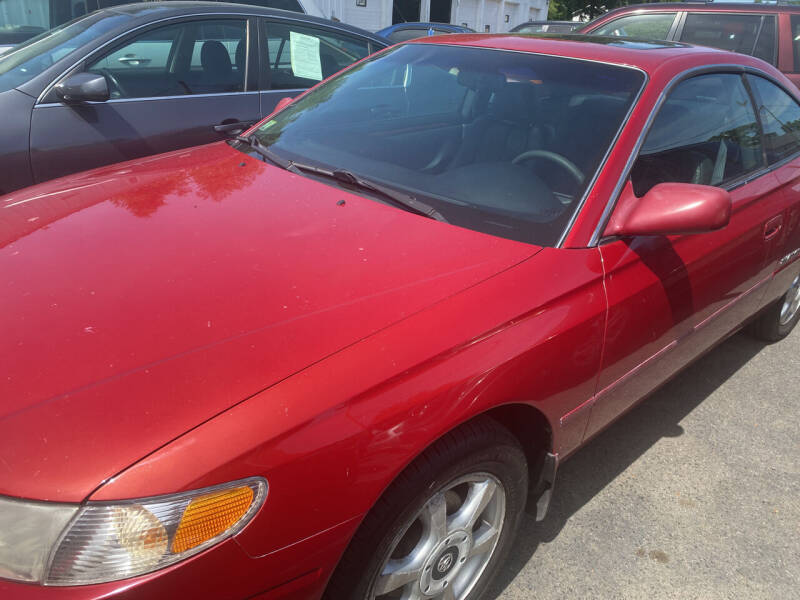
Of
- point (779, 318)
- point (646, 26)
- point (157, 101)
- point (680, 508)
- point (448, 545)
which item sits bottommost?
point (680, 508)

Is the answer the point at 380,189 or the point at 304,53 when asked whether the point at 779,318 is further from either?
the point at 304,53

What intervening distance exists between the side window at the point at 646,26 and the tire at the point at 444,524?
20.5 feet

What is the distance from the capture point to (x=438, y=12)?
19.7 m

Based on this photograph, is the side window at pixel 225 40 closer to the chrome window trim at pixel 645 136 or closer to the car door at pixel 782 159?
the chrome window trim at pixel 645 136

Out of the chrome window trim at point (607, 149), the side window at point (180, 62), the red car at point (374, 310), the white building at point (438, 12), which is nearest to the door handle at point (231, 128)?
the side window at point (180, 62)

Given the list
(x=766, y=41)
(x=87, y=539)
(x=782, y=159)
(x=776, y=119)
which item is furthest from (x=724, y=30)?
(x=87, y=539)

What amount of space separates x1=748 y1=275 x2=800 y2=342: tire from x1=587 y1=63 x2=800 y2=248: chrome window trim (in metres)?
0.92

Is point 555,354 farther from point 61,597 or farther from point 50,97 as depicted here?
point 50,97

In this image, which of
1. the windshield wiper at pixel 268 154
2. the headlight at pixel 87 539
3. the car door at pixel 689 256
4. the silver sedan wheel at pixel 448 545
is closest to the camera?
the headlight at pixel 87 539

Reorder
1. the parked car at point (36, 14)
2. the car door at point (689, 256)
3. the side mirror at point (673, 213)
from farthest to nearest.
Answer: the parked car at point (36, 14) < the car door at point (689, 256) < the side mirror at point (673, 213)

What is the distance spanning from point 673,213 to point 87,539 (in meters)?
1.62

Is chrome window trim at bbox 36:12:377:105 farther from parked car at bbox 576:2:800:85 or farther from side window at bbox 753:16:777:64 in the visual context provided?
side window at bbox 753:16:777:64

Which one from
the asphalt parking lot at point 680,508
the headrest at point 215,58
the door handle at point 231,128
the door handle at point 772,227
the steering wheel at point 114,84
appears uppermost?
the headrest at point 215,58

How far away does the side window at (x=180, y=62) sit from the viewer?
3670 millimetres
